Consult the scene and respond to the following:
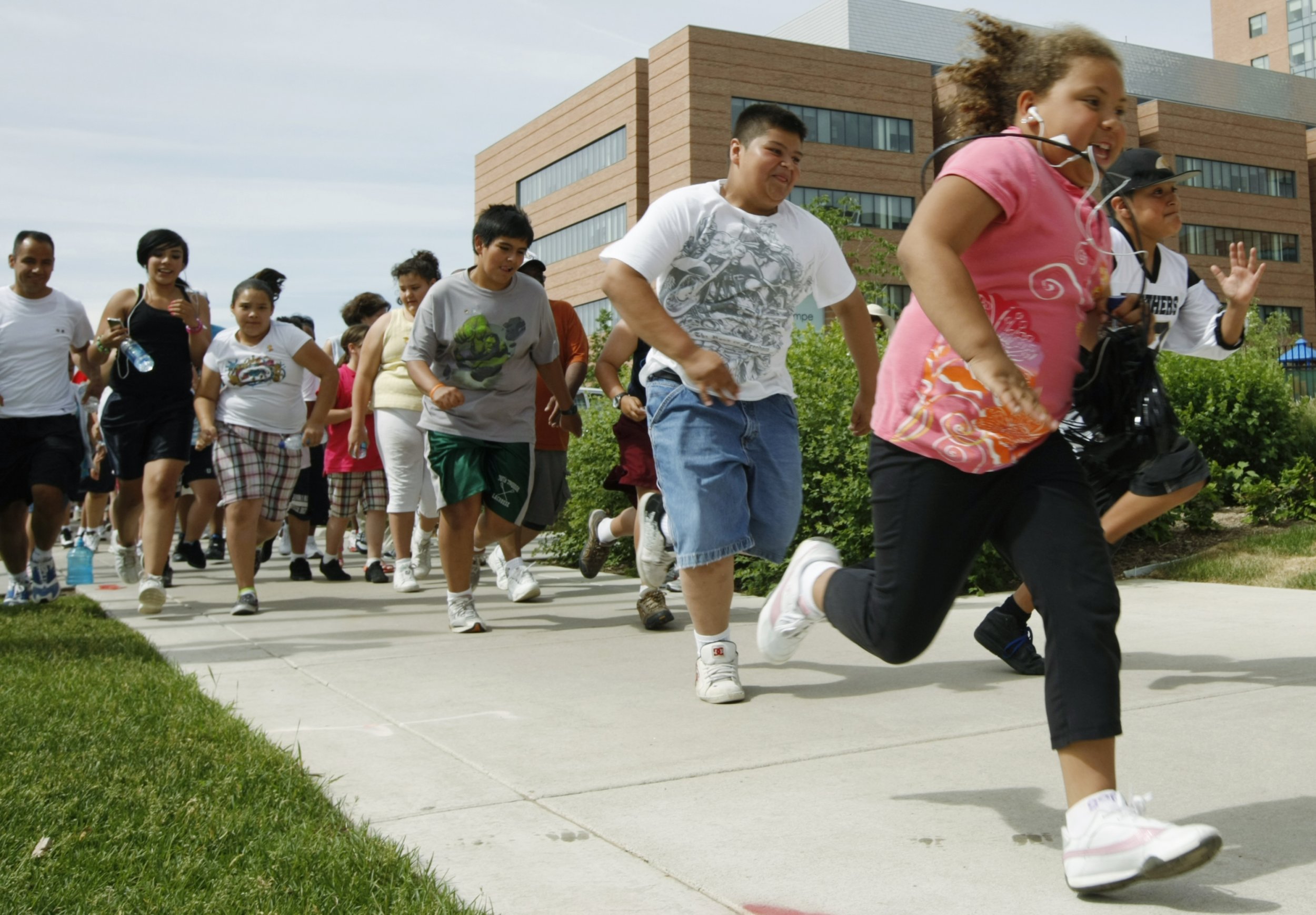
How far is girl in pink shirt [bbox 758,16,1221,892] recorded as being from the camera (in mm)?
2529

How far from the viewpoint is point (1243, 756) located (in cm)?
343

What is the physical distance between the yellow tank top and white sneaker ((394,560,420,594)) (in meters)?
1.09

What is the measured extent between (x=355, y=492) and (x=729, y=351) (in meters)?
6.01

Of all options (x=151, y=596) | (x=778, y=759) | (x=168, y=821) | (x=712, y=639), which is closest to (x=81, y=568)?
(x=151, y=596)

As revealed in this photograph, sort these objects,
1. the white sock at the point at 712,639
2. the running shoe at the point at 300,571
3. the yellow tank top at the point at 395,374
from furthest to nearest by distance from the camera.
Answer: the running shoe at the point at 300,571 < the yellow tank top at the point at 395,374 < the white sock at the point at 712,639

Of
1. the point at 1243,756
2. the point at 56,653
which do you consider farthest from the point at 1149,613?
the point at 56,653

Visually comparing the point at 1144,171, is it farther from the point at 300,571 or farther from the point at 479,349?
the point at 300,571

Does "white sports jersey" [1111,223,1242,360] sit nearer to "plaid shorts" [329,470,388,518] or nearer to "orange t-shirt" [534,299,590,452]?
"orange t-shirt" [534,299,590,452]

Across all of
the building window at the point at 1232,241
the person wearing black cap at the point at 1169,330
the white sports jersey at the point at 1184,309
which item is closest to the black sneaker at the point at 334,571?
the person wearing black cap at the point at 1169,330

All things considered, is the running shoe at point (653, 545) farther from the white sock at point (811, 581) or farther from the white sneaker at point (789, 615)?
the white sock at point (811, 581)

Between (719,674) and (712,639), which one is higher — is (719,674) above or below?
below

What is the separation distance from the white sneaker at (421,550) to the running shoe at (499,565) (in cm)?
60

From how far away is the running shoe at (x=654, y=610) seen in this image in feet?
20.1

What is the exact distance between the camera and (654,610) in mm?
6137
